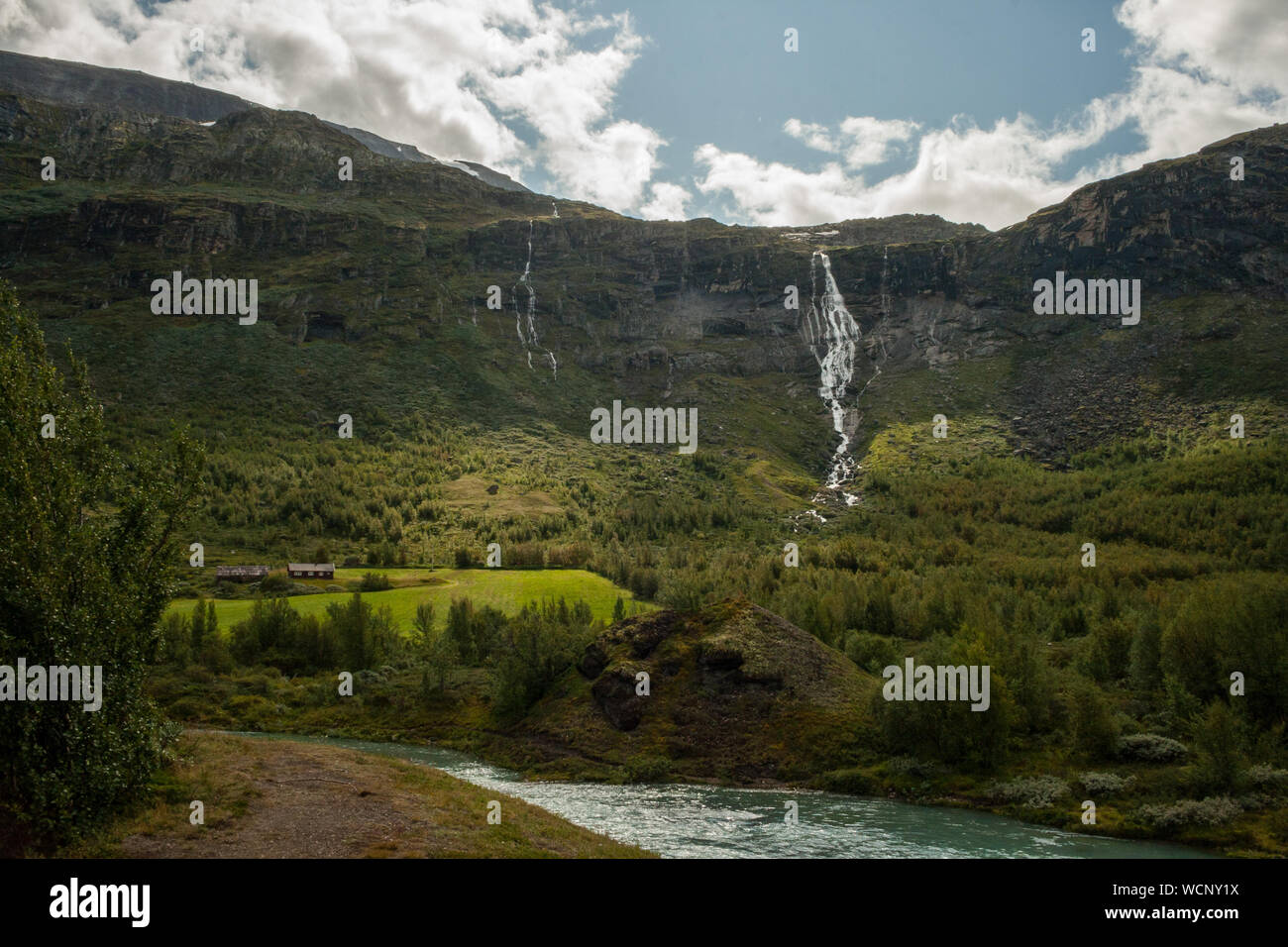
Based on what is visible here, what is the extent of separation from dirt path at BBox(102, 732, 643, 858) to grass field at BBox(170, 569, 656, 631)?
7465 centimetres

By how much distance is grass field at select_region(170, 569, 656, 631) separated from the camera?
4838 inches

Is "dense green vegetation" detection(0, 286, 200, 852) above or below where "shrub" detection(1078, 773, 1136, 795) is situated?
above

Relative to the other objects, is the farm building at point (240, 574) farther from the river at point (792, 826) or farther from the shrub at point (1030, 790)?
the shrub at point (1030, 790)

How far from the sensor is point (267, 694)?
95812mm

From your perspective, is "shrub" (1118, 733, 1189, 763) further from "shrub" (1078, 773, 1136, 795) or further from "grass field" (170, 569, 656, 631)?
"grass field" (170, 569, 656, 631)

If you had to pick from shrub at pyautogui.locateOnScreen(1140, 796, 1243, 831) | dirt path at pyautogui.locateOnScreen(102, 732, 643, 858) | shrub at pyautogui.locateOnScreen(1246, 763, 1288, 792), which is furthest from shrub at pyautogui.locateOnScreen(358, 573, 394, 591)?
shrub at pyautogui.locateOnScreen(1246, 763, 1288, 792)

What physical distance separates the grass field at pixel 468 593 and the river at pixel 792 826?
6011 cm

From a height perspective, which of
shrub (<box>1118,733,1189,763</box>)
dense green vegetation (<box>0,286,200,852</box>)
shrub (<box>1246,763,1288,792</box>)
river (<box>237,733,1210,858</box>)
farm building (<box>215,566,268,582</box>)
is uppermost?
dense green vegetation (<box>0,286,200,852</box>)

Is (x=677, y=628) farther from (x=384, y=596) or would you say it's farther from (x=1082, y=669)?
(x=384, y=596)

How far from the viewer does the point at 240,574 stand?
142m

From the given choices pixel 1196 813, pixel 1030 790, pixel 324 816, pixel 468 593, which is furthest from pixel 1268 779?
pixel 468 593
